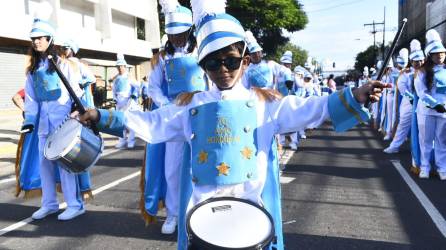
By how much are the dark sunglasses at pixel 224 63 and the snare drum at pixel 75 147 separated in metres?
1.13

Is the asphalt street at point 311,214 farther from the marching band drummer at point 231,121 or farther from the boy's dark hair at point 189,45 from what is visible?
the marching band drummer at point 231,121

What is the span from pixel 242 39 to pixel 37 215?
3740mm

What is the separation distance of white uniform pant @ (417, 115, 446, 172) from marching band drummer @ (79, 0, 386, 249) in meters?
A: 5.38

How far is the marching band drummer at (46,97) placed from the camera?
4.98 meters

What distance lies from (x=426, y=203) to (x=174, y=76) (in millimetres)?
3479

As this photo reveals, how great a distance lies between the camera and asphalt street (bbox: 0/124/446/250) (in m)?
4.48

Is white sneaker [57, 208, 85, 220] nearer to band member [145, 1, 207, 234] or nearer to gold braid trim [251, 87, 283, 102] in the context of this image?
band member [145, 1, 207, 234]

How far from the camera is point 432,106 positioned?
666 cm

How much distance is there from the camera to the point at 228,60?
2.51 metres

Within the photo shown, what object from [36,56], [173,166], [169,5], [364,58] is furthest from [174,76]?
[364,58]

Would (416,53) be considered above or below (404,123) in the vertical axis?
above

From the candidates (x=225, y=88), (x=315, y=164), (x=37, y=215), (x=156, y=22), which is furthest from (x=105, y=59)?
(x=225, y=88)

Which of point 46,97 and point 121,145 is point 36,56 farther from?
point 121,145

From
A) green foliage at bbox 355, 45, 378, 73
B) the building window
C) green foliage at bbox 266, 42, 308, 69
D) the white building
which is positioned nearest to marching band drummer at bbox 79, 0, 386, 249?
the white building
